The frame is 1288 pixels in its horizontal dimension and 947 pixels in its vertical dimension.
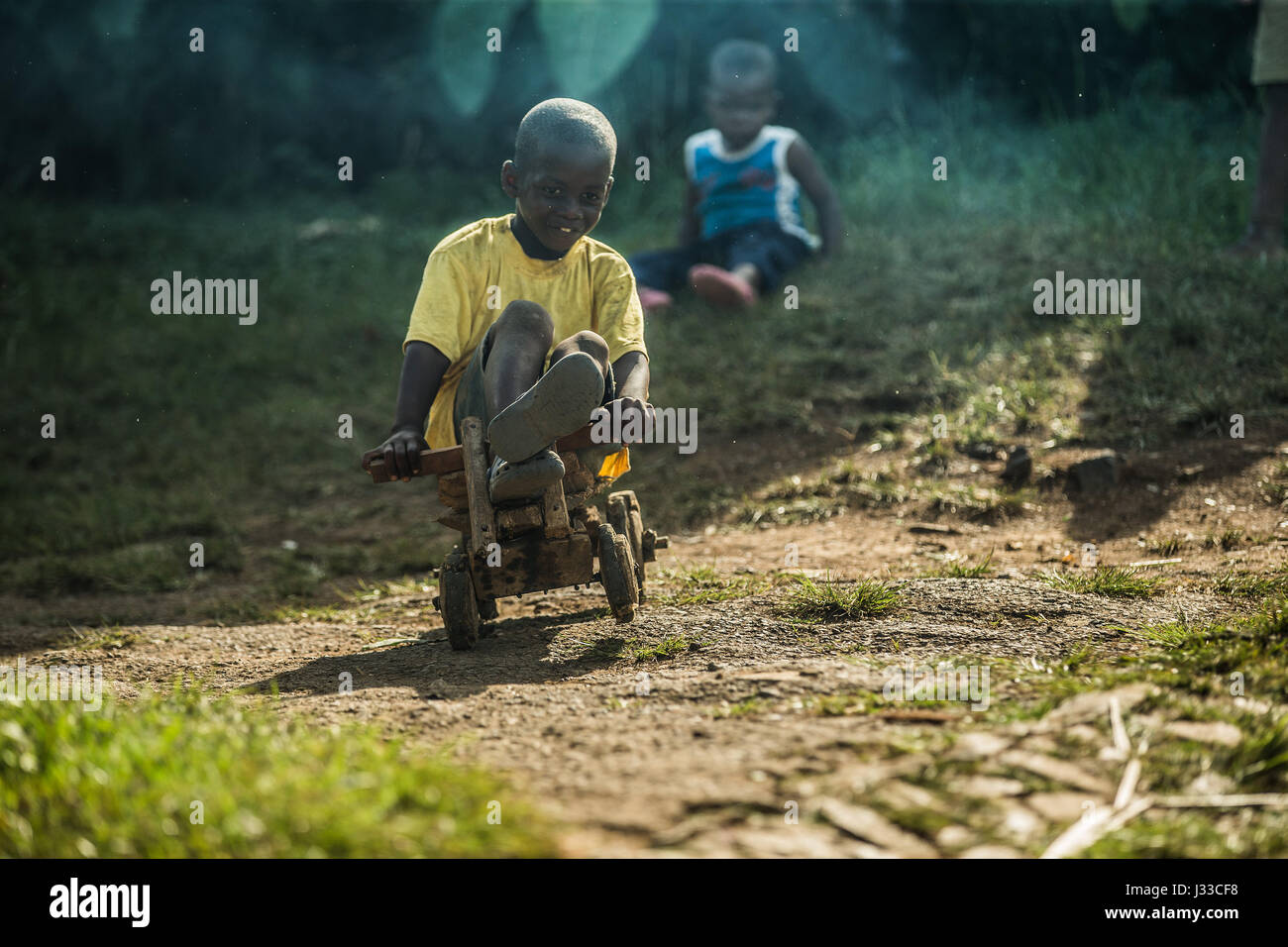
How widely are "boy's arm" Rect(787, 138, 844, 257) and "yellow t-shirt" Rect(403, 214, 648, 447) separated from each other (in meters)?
3.81

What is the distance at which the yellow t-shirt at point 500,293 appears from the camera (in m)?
3.26

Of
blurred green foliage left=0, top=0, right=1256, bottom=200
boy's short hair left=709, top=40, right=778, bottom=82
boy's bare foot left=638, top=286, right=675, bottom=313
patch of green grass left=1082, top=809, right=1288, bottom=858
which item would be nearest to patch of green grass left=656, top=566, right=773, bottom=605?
patch of green grass left=1082, top=809, right=1288, bottom=858

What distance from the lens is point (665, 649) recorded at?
284cm

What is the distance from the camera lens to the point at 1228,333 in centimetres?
505

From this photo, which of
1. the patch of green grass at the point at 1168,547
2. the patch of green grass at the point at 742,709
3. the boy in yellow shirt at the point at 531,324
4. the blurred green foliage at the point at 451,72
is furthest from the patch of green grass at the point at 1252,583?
the blurred green foliage at the point at 451,72

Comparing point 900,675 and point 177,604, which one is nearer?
point 900,675

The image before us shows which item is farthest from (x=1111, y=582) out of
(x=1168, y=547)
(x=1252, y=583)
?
(x=1168, y=547)

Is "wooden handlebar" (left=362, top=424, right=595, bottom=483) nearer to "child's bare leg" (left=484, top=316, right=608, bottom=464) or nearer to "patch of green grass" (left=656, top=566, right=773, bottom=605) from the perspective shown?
"child's bare leg" (left=484, top=316, right=608, bottom=464)

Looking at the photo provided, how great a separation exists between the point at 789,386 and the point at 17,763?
13.5 feet

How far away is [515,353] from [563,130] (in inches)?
25.8

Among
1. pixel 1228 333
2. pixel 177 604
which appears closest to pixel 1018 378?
pixel 1228 333

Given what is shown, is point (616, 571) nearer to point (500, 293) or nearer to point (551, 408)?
point (551, 408)
